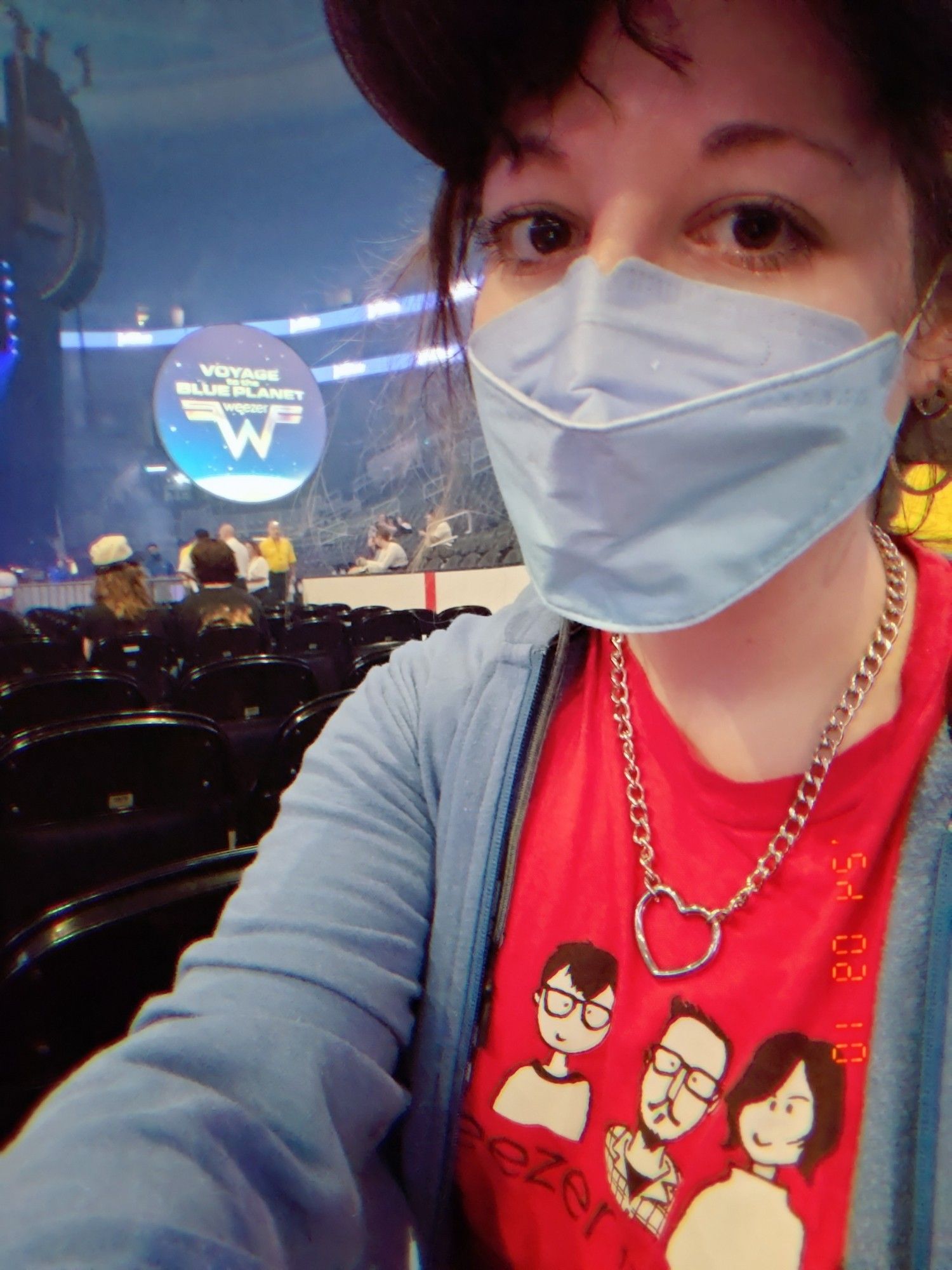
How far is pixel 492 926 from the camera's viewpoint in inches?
27.0

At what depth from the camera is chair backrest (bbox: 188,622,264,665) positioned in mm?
4184

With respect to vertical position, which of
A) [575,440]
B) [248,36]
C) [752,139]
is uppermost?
[248,36]

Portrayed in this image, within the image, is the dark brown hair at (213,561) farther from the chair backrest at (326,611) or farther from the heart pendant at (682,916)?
the heart pendant at (682,916)

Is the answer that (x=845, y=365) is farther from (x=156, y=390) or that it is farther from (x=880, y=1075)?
(x=156, y=390)

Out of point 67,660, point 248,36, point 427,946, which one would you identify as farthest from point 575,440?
point 248,36

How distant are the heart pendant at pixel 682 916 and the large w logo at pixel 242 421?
11389 mm

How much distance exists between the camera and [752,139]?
1.87 ft

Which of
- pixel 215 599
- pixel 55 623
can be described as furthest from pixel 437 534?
pixel 215 599

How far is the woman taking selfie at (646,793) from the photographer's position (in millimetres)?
534

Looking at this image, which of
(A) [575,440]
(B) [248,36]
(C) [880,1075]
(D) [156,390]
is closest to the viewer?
(C) [880,1075]

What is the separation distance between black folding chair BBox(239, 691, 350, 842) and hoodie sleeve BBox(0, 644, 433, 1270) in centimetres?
126

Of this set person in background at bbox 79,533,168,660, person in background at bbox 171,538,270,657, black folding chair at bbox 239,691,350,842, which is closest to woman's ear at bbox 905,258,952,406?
black folding chair at bbox 239,691,350,842

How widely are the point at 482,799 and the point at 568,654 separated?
185mm

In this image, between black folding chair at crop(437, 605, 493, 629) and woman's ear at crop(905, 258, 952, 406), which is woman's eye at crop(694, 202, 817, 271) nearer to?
woman's ear at crop(905, 258, 952, 406)
